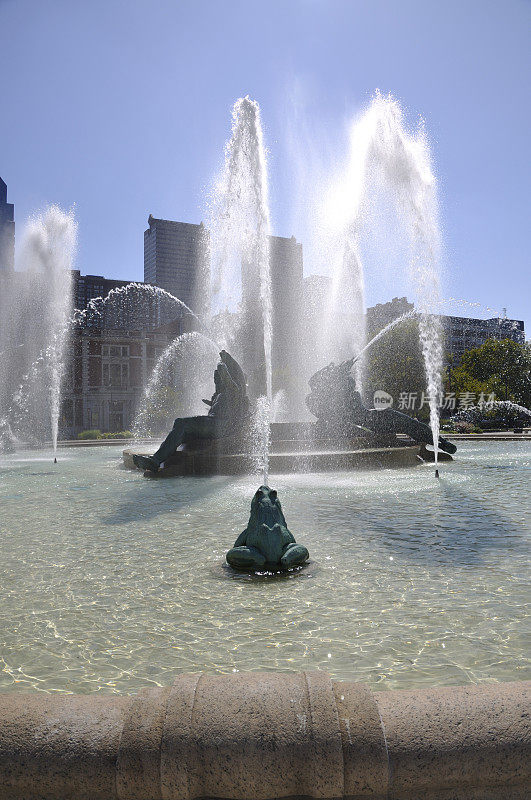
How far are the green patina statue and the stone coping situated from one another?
3283 mm

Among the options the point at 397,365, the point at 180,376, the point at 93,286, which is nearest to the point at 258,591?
the point at 397,365

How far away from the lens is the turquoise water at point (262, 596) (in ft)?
12.1

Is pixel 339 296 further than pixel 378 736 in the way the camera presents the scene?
Yes

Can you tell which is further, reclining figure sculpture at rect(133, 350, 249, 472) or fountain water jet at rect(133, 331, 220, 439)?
fountain water jet at rect(133, 331, 220, 439)

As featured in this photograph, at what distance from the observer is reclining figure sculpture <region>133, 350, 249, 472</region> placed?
47.7ft

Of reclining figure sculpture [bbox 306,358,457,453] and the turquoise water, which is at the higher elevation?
reclining figure sculpture [bbox 306,358,457,453]

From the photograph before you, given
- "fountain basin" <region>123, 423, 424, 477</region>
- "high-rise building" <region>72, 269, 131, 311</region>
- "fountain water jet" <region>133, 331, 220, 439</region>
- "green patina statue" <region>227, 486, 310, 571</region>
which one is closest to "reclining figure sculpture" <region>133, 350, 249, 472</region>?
"fountain basin" <region>123, 423, 424, 477</region>

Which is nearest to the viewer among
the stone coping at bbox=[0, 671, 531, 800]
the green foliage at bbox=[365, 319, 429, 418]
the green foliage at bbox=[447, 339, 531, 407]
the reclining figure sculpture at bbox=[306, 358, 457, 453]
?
the stone coping at bbox=[0, 671, 531, 800]

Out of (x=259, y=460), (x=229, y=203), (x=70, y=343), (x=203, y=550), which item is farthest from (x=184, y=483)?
(x=70, y=343)

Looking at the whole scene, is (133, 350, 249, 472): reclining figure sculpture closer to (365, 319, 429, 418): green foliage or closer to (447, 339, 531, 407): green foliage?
(365, 319, 429, 418): green foliage

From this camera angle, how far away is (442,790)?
88.2 inches

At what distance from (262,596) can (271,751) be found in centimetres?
285

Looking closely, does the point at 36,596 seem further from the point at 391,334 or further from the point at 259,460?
the point at 391,334

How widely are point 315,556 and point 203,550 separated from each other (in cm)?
133
